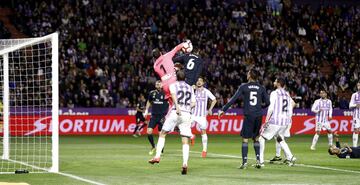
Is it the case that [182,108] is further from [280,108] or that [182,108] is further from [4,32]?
[4,32]

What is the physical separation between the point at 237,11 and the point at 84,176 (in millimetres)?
35056

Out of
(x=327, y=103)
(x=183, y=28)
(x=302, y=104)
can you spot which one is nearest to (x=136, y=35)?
(x=183, y=28)

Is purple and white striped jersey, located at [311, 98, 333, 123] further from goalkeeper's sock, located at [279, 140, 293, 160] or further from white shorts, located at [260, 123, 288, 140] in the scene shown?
white shorts, located at [260, 123, 288, 140]

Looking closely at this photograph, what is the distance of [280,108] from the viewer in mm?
18938

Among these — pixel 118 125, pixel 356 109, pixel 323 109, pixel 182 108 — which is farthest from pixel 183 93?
pixel 118 125

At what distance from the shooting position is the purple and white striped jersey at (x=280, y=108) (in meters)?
18.9

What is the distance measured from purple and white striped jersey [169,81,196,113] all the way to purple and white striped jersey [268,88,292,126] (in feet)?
9.17

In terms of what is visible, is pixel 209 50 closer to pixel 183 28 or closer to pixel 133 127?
pixel 183 28

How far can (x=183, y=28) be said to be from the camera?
4581cm

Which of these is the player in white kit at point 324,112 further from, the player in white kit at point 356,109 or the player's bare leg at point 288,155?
the player's bare leg at point 288,155

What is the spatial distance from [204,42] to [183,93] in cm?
2886

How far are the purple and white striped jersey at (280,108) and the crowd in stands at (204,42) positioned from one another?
1992cm

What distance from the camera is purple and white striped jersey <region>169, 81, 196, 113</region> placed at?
16.5 meters

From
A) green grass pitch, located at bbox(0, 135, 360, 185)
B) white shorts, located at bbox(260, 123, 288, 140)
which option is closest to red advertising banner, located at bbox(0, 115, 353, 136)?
green grass pitch, located at bbox(0, 135, 360, 185)
